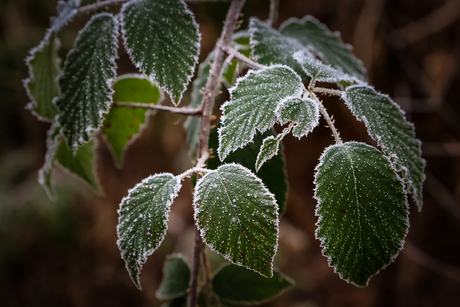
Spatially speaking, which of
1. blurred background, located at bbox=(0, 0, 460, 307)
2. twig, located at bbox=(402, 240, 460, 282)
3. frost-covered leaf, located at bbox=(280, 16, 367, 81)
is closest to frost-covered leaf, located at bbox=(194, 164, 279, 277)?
frost-covered leaf, located at bbox=(280, 16, 367, 81)

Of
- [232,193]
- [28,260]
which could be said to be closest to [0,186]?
[28,260]

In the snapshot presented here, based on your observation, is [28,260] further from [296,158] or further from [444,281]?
[444,281]

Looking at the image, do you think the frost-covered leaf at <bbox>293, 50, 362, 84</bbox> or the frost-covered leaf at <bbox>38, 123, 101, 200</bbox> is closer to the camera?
the frost-covered leaf at <bbox>293, 50, 362, 84</bbox>

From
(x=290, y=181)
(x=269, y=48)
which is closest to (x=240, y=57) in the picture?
(x=269, y=48)

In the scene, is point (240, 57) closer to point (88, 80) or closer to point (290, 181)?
point (88, 80)

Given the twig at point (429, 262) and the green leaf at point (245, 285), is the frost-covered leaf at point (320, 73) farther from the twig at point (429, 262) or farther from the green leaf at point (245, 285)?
the twig at point (429, 262)

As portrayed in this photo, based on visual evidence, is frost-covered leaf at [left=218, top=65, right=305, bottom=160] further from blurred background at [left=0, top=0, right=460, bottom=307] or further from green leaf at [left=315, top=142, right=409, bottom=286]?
blurred background at [left=0, top=0, right=460, bottom=307]
